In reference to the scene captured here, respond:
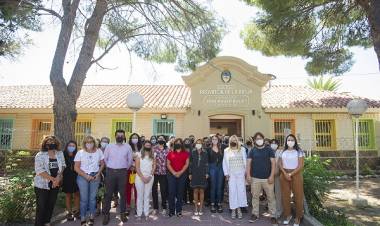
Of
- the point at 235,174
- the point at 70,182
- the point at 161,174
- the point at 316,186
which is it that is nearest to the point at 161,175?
the point at 161,174

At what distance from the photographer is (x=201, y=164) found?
8055 mm

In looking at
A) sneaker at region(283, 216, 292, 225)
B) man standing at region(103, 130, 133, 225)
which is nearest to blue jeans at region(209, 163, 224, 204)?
sneaker at region(283, 216, 292, 225)

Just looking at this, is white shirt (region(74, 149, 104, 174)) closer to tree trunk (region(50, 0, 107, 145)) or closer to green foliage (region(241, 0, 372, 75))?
tree trunk (region(50, 0, 107, 145))

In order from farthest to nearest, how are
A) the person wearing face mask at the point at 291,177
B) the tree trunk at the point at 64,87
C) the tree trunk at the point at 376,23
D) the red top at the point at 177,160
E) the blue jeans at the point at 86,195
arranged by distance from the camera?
the tree trunk at the point at 64,87
the tree trunk at the point at 376,23
the red top at the point at 177,160
the person wearing face mask at the point at 291,177
the blue jeans at the point at 86,195

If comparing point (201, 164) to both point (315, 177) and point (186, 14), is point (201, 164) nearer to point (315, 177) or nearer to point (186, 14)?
point (315, 177)

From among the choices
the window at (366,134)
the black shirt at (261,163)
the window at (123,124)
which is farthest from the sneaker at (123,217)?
the window at (366,134)

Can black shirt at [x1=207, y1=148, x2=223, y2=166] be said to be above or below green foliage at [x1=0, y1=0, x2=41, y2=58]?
below

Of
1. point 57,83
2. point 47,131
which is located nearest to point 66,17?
point 57,83

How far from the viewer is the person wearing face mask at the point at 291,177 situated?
7058 mm

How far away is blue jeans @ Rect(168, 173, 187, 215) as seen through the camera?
7707mm

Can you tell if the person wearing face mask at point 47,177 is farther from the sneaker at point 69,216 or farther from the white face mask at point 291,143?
the white face mask at point 291,143

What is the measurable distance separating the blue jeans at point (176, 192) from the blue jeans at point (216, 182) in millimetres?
767

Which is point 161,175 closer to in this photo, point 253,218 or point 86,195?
point 86,195

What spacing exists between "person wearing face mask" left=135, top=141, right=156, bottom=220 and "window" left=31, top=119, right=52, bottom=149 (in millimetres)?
11738
